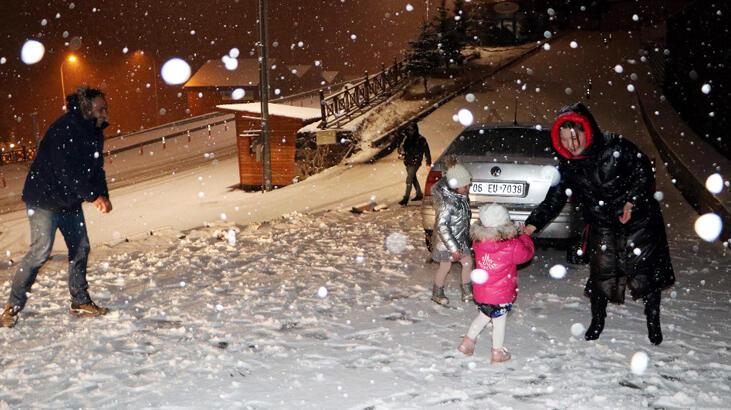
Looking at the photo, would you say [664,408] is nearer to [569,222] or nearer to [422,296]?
[422,296]

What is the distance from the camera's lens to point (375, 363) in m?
4.28

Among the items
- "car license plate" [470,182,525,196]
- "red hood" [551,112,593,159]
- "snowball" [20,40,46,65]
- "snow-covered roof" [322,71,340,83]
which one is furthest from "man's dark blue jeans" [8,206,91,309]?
"snow-covered roof" [322,71,340,83]

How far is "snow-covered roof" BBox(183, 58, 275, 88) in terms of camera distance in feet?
180

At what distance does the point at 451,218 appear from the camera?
5.10 metres

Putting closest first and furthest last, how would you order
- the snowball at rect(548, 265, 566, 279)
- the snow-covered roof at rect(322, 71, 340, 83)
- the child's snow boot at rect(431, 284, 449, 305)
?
the child's snow boot at rect(431, 284, 449, 305) → the snowball at rect(548, 265, 566, 279) → the snow-covered roof at rect(322, 71, 340, 83)

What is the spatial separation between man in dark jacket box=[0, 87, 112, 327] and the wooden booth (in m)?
16.0

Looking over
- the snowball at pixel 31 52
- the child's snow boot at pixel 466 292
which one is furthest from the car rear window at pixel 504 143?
the snowball at pixel 31 52

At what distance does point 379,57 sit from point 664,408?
76.4 meters

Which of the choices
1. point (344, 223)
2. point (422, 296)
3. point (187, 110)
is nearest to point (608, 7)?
point (187, 110)

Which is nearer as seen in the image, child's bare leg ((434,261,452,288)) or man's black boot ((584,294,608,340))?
man's black boot ((584,294,608,340))

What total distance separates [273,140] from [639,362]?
18385 millimetres

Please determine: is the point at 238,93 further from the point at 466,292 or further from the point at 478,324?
the point at 478,324

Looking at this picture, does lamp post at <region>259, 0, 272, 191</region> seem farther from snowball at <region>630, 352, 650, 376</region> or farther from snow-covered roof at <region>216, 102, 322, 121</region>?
snowball at <region>630, 352, 650, 376</region>

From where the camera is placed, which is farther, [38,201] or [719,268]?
[719,268]
